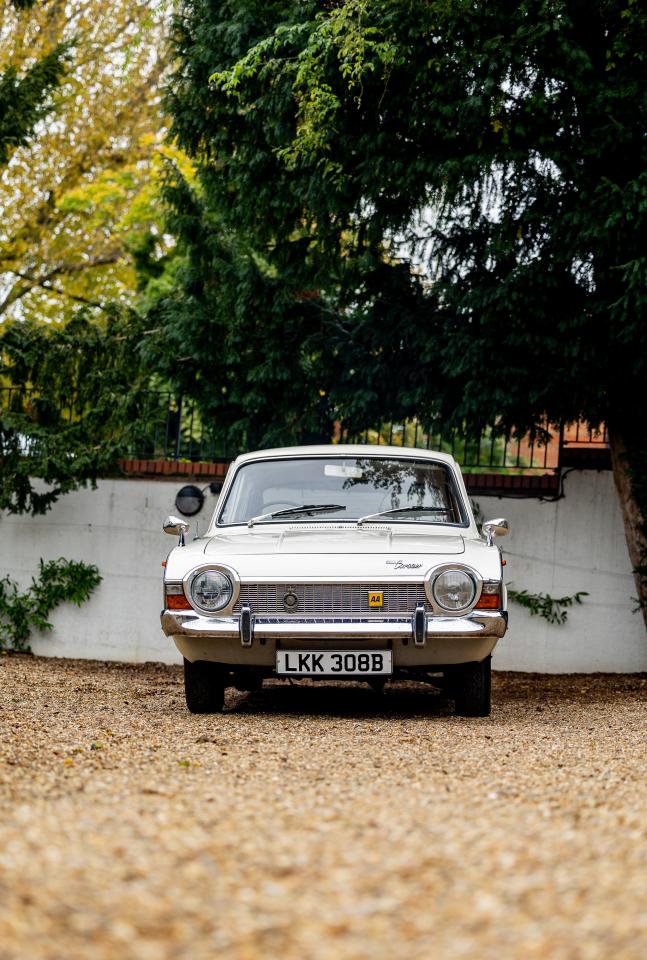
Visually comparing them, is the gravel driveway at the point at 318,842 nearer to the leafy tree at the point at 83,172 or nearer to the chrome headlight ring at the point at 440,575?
the chrome headlight ring at the point at 440,575

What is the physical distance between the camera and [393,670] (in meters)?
6.64

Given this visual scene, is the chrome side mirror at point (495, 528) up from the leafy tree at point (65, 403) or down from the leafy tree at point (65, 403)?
down

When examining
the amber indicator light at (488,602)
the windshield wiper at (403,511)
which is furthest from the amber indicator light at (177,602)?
the amber indicator light at (488,602)

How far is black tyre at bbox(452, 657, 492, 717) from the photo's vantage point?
695cm

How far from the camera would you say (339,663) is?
21.6 feet

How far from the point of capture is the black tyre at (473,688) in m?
6.95

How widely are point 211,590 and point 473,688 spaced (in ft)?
5.76

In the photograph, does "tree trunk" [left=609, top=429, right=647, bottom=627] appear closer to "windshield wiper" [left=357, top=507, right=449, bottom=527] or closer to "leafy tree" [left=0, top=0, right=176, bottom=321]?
"windshield wiper" [left=357, top=507, right=449, bottom=527]

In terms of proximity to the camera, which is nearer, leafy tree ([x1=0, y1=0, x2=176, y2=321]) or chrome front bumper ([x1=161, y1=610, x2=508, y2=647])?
chrome front bumper ([x1=161, y1=610, x2=508, y2=647])

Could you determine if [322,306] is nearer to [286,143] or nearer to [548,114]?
[286,143]

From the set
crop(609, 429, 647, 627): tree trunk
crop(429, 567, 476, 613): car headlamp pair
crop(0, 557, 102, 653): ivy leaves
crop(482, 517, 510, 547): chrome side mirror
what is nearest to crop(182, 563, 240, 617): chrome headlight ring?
crop(429, 567, 476, 613): car headlamp pair

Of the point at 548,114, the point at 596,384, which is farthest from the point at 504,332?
the point at 548,114

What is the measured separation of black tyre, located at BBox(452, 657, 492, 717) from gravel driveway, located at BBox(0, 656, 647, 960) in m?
0.48

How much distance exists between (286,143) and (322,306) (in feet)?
6.47
